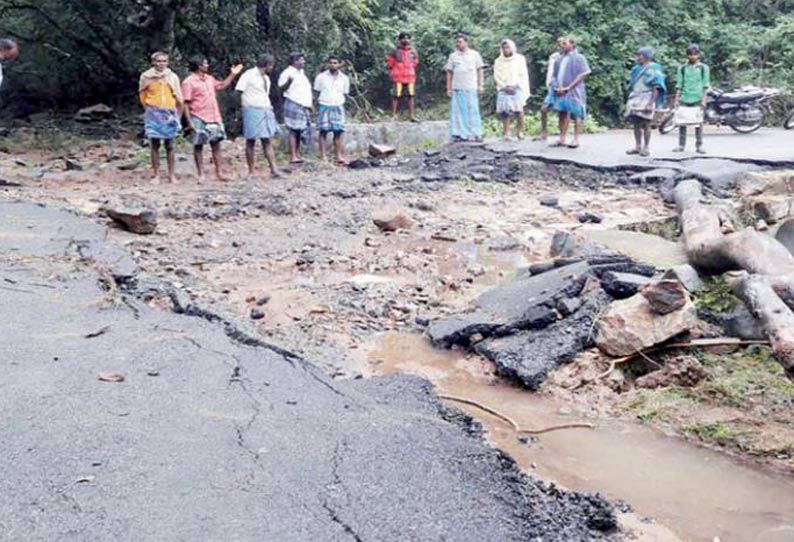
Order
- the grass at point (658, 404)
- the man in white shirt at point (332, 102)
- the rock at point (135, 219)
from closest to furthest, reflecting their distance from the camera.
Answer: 1. the grass at point (658, 404)
2. the rock at point (135, 219)
3. the man in white shirt at point (332, 102)

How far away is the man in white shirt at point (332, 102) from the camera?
12.5 metres

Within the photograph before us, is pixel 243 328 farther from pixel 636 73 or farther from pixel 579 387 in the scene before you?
pixel 636 73

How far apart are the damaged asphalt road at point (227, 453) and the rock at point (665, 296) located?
1.49 m

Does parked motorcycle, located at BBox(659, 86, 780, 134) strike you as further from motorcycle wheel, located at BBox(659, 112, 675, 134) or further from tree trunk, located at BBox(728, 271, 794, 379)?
tree trunk, located at BBox(728, 271, 794, 379)

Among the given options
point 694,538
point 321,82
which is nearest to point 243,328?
point 694,538

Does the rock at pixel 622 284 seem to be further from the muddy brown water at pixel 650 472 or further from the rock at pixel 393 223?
the rock at pixel 393 223

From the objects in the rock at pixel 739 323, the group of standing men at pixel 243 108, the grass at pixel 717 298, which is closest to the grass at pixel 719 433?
the rock at pixel 739 323

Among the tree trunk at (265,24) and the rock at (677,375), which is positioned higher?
the tree trunk at (265,24)

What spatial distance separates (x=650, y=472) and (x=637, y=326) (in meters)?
1.24

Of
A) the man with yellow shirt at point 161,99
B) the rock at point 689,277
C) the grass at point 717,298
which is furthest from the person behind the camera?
the man with yellow shirt at point 161,99

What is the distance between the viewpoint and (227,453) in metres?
3.28

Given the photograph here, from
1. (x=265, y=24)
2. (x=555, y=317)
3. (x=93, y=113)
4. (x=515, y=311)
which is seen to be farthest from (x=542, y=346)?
(x=93, y=113)

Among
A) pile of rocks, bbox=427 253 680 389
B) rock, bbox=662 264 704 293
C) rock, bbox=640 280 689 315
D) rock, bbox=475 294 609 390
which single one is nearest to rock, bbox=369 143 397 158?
pile of rocks, bbox=427 253 680 389

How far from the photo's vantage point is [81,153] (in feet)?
45.0
